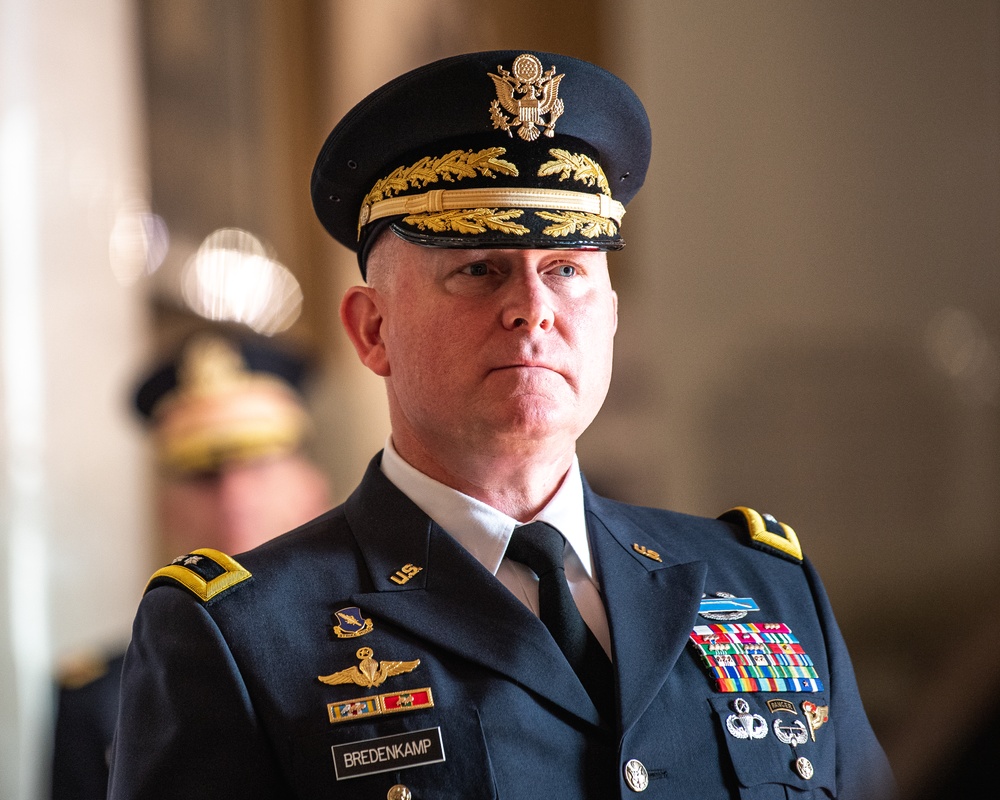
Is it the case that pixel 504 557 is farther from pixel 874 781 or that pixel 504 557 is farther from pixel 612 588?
pixel 874 781

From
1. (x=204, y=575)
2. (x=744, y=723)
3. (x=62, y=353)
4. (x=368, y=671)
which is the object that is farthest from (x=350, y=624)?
(x=62, y=353)

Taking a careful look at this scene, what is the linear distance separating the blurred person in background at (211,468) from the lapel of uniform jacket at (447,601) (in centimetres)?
154

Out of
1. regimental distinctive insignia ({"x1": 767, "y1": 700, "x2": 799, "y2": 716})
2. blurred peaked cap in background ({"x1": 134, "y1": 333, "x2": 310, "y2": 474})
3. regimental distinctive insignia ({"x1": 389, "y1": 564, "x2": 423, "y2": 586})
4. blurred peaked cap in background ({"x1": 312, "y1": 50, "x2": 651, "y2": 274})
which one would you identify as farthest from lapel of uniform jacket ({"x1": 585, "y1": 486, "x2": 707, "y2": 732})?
blurred peaked cap in background ({"x1": 134, "y1": 333, "x2": 310, "y2": 474})

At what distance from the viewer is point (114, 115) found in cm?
430

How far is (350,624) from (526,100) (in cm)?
62

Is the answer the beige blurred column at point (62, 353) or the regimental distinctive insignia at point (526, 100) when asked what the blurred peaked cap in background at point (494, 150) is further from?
the beige blurred column at point (62, 353)

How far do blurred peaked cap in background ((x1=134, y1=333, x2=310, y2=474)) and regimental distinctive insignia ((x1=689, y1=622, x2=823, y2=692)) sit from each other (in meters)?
2.03

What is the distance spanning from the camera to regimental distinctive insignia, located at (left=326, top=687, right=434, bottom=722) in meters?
1.33

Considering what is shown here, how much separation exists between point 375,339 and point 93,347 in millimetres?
2720

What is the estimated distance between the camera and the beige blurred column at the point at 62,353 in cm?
374

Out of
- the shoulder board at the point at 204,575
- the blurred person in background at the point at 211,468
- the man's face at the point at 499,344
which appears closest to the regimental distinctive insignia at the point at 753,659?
the man's face at the point at 499,344

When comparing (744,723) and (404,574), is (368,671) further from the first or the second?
(744,723)

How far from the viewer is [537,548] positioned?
1.46 m

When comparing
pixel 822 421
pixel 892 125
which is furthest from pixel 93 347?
pixel 892 125
